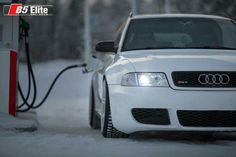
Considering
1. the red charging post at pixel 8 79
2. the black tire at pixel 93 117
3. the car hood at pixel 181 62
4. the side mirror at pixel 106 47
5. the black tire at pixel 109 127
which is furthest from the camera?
the black tire at pixel 93 117

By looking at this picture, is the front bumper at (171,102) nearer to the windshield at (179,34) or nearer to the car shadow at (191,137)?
the car shadow at (191,137)

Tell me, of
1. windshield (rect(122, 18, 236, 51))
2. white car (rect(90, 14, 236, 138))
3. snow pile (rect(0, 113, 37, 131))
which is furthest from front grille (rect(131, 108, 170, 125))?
snow pile (rect(0, 113, 37, 131))

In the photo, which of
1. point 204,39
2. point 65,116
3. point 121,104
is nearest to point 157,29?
point 204,39

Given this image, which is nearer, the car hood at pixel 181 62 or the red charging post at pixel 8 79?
the car hood at pixel 181 62

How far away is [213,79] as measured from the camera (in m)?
6.87

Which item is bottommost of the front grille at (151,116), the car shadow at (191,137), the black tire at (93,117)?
the black tire at (93,117)

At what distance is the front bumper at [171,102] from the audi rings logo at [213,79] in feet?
0.38

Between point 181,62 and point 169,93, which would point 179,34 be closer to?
point 181,62

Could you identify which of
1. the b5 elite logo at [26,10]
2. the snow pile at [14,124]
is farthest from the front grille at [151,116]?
the b5 elite logo at [26,10]

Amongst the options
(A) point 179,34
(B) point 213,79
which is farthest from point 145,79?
(A) point 179,34

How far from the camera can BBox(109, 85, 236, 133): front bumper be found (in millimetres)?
6762

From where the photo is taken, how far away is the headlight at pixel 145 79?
6.86 m

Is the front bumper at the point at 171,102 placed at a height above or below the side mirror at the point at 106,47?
below

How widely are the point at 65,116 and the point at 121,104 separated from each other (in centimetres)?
571
